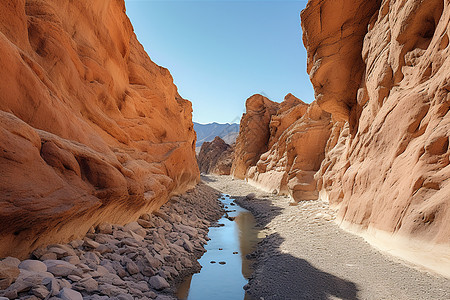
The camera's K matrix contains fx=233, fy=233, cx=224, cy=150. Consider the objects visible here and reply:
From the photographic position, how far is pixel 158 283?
19.0ft

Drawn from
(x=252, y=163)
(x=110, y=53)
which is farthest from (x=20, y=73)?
(x=252, y=163)

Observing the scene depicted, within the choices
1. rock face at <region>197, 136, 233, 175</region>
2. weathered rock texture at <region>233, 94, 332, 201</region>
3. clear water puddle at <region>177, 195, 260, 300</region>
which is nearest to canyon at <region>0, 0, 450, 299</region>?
clear water puddle at <region>177, 195, 260, 300</region>

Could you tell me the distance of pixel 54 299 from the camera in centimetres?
343

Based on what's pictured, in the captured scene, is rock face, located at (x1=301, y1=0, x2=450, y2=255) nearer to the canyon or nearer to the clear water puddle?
the canyon

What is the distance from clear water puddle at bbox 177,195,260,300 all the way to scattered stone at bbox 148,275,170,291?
590 millimetres

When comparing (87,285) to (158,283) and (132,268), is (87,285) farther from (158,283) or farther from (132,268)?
(158,283)

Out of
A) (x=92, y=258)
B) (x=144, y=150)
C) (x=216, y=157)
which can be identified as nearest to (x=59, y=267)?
(x=92, y=258)

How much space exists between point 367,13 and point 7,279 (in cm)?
1509

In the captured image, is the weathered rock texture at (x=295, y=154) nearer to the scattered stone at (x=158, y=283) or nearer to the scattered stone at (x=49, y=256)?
the scattered stone at (x=158, y=283)

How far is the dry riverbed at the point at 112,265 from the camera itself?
360 cm

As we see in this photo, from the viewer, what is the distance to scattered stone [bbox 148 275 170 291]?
5.74m

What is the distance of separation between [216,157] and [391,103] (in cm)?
6276

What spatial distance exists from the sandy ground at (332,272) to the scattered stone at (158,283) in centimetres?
229

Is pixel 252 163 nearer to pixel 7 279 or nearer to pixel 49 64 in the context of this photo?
pixel 49 64
